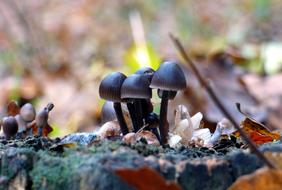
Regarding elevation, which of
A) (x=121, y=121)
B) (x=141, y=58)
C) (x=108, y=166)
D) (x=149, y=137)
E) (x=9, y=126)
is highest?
(x=141, y=58)

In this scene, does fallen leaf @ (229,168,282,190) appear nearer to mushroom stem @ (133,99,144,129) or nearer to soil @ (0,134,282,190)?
soil @ (0,134,282,190)

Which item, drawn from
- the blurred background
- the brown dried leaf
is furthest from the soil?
the blurred background

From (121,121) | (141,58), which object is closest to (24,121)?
(121,121)

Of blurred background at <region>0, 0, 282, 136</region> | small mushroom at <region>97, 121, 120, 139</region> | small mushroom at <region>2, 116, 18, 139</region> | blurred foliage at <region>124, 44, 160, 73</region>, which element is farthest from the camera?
blurred foliage at <region>124, 44, 160, 73</region>

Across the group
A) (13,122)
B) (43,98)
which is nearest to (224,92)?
(43,98)

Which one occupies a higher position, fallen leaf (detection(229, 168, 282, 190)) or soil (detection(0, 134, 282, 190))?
soil (detection(0, 134, 282, 190))

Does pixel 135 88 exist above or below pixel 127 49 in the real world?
below

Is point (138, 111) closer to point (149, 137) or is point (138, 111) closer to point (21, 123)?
point (149, 137)
